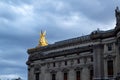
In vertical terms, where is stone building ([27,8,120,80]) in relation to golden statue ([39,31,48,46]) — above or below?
below

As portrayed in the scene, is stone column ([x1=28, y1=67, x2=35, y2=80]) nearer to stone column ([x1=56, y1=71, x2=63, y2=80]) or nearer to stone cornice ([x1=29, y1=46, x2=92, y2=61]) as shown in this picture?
stone cornice ([x1=29, y1=46, x2=92, y2=61])

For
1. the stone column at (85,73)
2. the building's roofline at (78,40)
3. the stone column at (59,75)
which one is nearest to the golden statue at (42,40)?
the building's roofline at (78,40)

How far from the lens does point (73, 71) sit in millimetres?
85562

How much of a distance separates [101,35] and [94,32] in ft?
7.43

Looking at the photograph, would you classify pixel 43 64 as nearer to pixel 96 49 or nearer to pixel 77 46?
pixel 77 46

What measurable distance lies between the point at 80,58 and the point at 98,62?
7664 millimetres

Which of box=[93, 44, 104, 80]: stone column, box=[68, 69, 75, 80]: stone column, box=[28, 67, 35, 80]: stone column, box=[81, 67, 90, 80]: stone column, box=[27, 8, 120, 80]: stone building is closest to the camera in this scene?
box=[27, 8, 120, 80]: stone building

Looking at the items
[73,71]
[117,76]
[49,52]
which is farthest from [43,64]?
[117,76]

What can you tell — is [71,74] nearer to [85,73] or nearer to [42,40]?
[85,73]

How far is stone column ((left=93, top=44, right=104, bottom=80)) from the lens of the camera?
76.9 meters

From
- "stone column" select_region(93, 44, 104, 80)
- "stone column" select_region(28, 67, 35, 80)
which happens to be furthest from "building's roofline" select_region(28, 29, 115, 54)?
"stone column" select_region(28, 67, 35, 80)

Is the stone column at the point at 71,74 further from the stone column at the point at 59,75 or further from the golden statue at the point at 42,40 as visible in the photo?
the golden statue at the point at 42,40

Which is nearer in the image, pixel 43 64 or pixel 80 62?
pixel 80 62

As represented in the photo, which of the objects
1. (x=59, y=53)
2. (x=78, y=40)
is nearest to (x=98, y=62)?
(x=78, y=40)
